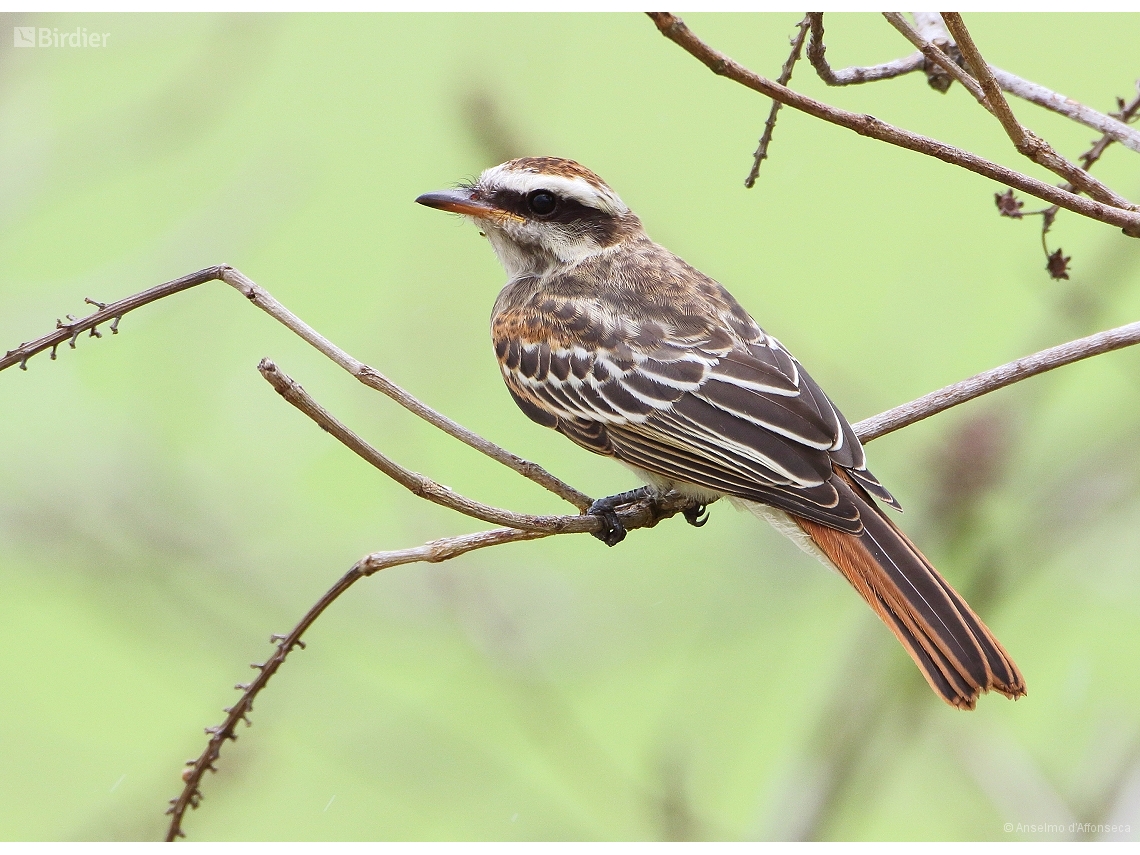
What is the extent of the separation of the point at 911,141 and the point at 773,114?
0.72m

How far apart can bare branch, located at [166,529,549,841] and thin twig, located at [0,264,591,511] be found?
25 centimetres

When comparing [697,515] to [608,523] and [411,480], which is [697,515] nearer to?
[608,523]

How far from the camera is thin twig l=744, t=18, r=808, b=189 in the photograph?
9.35ft

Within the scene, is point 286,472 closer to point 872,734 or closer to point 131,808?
point 131,808

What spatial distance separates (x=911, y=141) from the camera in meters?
2.27

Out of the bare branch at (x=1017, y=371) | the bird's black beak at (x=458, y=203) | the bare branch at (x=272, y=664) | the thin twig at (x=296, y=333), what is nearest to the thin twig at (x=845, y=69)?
the bare branch at (x=1017, y=371)

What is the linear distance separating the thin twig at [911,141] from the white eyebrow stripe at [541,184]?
211cm

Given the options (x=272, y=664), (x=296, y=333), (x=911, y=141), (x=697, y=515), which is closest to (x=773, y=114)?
(x=911, y=141)

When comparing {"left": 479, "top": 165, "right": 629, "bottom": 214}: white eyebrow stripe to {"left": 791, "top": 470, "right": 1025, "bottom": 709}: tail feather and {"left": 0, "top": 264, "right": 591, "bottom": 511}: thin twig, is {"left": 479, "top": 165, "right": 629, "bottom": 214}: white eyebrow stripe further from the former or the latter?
{"left": 0, "top": 264, "right": 591, "bottom": 511}: thin twig

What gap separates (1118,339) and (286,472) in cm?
315

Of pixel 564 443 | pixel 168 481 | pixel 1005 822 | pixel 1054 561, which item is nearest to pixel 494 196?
pixel 564 443

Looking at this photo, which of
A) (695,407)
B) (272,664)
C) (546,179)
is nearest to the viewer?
(272,664)

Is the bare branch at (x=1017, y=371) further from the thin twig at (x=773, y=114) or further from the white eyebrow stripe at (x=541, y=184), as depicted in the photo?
the white eyebrow stripe at (x=541, y=184)

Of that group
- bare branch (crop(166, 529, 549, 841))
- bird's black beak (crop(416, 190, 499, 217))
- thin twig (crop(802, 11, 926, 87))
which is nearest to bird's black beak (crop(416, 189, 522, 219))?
bird's black beak (crop(416, 190, 499, 217))
